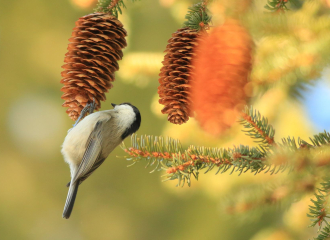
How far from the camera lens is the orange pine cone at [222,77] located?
557 millimetres

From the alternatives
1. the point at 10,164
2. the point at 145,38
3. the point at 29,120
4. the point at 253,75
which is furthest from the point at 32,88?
the point at 253,75

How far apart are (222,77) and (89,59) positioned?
0.44 m

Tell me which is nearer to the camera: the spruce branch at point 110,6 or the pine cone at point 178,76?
the pine cone at point 178,76

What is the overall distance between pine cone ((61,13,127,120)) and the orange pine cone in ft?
1.18

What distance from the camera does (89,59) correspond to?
878mm

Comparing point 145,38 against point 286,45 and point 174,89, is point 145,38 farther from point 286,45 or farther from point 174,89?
point 286,45

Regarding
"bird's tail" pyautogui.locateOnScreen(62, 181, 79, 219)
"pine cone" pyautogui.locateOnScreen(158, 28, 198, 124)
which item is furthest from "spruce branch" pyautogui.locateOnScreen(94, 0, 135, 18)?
"bird's tail" pyautogui.locateOnScreen(62, 181, 79, 219)

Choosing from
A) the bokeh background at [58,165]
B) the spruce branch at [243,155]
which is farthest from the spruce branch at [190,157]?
the bokeh background at [58,165]

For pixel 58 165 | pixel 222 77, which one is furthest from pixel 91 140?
pixel 58 165

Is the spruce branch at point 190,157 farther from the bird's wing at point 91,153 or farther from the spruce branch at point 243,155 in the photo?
the bird's wing at point 91,153

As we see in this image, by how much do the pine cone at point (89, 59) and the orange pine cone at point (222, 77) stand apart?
0.36 metres

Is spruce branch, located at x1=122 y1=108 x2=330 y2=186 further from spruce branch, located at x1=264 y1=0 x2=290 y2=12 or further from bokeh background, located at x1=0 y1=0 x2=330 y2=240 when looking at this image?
bokeh background, located at x1=0 y1=0 x2=330 y2=240

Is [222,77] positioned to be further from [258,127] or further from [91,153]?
[91,153]

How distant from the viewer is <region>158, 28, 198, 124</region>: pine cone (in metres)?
0.81
